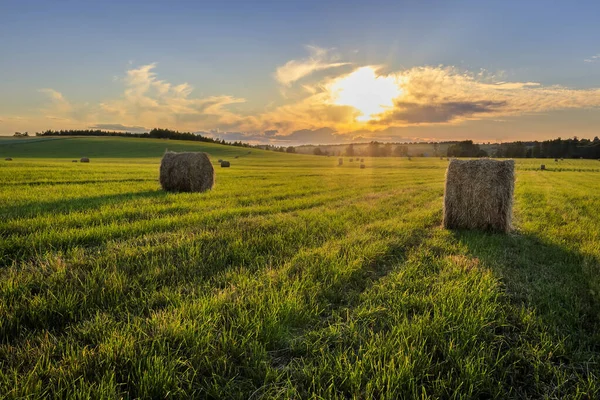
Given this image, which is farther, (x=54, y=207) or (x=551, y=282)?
(x=54, y=207)

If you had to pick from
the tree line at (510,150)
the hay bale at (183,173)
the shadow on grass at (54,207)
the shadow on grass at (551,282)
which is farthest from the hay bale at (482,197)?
the tree line at (510,150)

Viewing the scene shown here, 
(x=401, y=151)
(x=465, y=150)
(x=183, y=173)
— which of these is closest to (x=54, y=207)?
(x=183, y=173)

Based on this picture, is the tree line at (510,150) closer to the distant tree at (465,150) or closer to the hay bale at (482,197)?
the distant tree at (465,150)

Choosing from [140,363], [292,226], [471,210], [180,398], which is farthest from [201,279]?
[471,210]

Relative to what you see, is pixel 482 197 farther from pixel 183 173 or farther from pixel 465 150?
pixel 465 150

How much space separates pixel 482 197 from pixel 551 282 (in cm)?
432

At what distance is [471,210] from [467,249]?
9.32 feet

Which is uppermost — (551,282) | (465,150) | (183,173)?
(465,150)

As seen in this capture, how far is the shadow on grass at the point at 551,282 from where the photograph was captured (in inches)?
143

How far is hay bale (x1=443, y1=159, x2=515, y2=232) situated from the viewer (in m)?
8.73

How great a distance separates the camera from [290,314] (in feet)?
11.9

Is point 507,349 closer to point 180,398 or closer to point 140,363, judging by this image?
point 180,398

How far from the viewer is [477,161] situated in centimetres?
944

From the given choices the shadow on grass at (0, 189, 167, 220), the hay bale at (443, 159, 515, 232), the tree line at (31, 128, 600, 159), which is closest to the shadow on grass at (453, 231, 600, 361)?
the hay bale at (443, 159, 515, 232)
